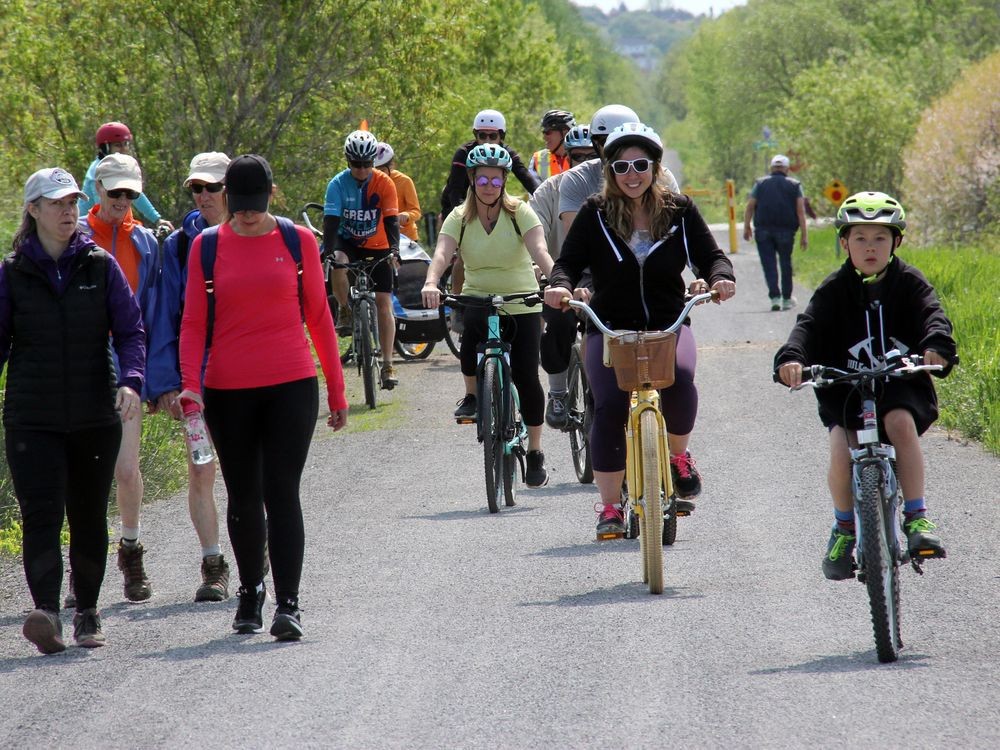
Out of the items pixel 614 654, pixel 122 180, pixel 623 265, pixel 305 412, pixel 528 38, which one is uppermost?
pixel 528 38

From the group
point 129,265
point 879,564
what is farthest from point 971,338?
point 879,564

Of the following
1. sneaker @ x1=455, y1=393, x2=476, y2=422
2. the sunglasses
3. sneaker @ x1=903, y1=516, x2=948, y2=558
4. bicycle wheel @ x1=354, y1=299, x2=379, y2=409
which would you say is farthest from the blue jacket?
bicycle wheel @ x1=354, y1=299, x2=379, y2=409

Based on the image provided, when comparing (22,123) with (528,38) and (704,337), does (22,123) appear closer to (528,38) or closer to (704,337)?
(704,337)

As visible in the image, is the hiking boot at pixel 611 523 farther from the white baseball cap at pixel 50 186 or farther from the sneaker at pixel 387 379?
the sneaker at pixel 387 379

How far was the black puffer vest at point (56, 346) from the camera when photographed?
22.2 ft

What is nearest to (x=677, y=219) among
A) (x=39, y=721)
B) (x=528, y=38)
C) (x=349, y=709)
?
(x=349, y=709)

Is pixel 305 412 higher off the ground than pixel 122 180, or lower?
lower

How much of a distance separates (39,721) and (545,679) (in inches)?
69.3

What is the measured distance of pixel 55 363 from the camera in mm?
6793

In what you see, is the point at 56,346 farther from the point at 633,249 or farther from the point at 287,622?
the point at 633,249

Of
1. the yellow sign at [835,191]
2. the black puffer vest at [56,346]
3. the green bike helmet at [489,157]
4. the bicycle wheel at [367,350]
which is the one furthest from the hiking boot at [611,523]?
the yellow sign at [835,191]

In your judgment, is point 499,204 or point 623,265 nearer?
point 623,265

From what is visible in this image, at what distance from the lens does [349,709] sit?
5.65 metres

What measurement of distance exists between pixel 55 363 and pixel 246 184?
111 centimetres
